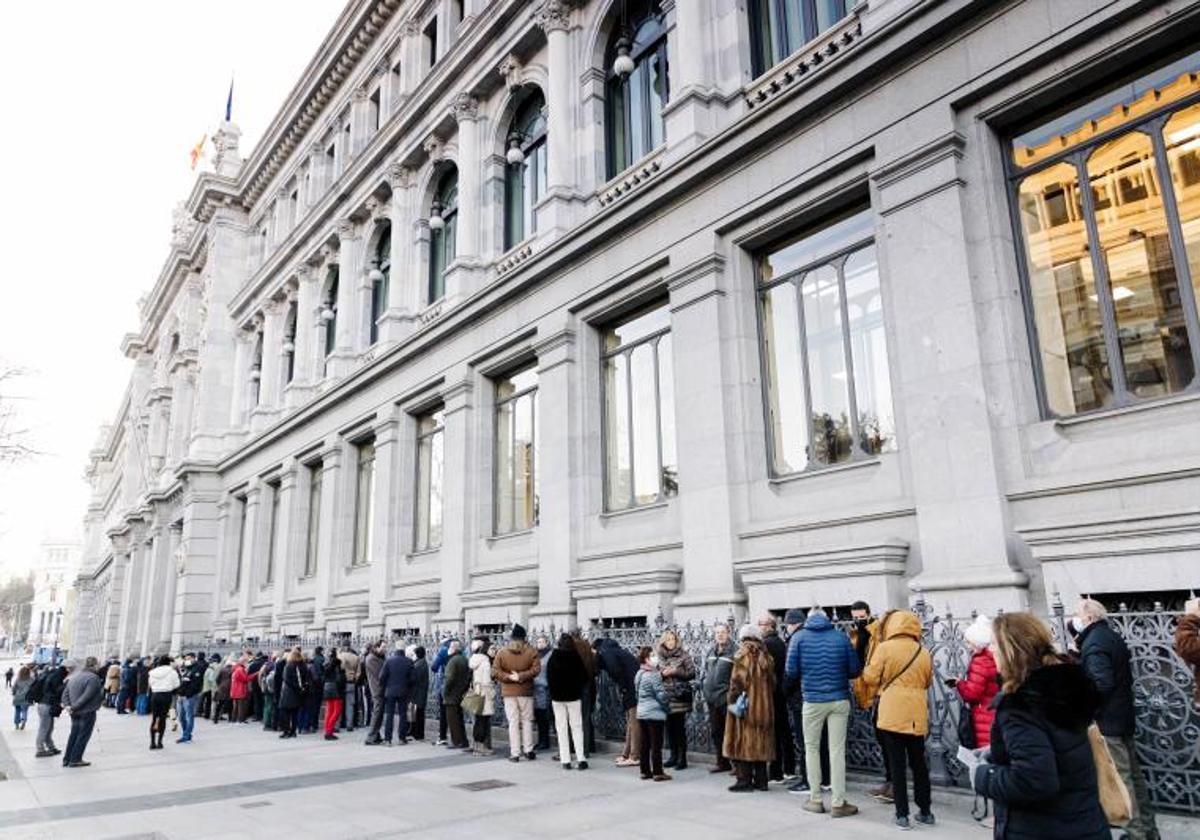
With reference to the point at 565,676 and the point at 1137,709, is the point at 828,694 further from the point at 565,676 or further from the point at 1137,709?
the point at 565,676

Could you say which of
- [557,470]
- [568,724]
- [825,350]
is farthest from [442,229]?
[568,724]

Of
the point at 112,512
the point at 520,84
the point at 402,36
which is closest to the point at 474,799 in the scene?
the point at 520,84

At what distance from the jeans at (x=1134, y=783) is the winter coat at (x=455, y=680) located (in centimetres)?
931

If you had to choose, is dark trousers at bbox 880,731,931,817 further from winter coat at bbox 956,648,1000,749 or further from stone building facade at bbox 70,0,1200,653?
stone building facade at bbox 70,0,1200,653

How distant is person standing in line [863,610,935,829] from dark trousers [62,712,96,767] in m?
11.6

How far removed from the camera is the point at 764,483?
41.0 feet

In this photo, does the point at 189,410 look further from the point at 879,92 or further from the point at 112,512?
the point at 879,92

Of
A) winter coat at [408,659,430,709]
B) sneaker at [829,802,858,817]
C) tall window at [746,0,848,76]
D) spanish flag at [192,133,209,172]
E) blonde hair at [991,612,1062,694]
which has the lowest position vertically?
sneaker at [829,802,858,817]

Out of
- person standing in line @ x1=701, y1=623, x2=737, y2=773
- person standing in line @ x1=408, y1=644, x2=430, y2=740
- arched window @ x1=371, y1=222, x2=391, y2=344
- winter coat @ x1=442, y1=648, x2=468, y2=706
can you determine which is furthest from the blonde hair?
arched window @ x1=371, y1=222, x2=391, y2=344

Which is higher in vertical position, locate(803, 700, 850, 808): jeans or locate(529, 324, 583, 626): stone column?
locate(529, 324, 583, 626): stone column

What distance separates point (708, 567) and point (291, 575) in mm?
17964

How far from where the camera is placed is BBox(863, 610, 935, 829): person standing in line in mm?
7215

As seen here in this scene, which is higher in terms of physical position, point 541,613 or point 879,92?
point 879,92

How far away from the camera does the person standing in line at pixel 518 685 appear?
11.8m
